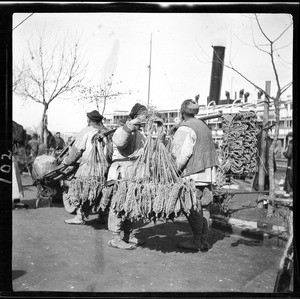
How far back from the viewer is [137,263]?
5152 millimetres

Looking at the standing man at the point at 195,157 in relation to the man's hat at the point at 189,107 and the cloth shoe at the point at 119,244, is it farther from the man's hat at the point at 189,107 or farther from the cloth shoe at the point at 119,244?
the cloth shoe at the point at 119,244

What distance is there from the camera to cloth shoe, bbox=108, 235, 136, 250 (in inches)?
224

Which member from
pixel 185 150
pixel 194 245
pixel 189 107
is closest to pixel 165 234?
pixel 194 245

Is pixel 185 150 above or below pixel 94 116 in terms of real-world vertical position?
below

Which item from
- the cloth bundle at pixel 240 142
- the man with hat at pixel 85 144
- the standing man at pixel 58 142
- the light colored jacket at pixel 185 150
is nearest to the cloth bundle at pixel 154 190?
the light colored jacket at pixel 185 150

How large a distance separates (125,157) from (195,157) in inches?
39.5

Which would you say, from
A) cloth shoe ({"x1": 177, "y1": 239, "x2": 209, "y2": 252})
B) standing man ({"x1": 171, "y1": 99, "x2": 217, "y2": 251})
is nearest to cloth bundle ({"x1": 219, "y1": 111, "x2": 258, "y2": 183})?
standing man ({"x1": 171, "y1": 99, "x2": 217, "y2": 251})

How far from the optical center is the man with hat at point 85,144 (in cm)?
690

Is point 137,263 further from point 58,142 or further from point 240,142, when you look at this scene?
point 58,142

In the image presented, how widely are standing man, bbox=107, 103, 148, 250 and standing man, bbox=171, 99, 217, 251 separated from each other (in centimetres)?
57

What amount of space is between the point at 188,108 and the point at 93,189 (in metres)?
2.04

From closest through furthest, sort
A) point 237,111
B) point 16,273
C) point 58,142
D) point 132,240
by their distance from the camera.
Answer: point 16,273 → point 132,240 → point 237,111 → point 58,142

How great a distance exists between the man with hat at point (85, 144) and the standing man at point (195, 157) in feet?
5.65
